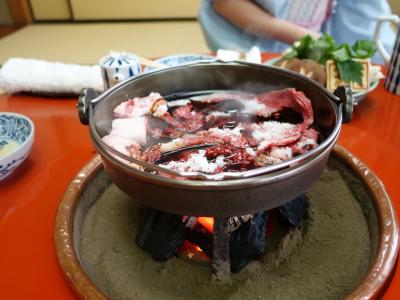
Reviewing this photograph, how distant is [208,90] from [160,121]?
24 centimetres

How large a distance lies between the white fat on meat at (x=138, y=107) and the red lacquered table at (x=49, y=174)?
1.40ft

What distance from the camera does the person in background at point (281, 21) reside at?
2.32 meters

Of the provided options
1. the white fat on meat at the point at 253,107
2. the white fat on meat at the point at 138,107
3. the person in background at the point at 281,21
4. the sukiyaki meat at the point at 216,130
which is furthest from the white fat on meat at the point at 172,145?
the person in background at the point at 281,21

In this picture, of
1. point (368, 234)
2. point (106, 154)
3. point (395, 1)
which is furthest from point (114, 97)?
point (395, 1)

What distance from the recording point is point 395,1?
5.42 meters

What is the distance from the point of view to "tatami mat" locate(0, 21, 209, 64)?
15.7 feet

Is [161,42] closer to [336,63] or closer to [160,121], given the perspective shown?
[336,63]

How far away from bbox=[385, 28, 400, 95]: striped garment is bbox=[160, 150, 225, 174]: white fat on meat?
125 cm

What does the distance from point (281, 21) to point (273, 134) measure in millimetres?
1464

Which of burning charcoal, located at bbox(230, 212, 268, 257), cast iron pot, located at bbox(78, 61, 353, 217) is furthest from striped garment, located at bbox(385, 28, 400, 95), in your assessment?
burning charcoal, located at bbox(230, 212, 268, 257)

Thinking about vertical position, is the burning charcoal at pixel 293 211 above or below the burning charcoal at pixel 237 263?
above

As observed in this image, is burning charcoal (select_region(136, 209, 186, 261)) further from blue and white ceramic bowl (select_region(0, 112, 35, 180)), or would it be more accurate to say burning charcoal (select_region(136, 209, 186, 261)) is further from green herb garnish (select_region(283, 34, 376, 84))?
green herb garnish (select_region(283, 34, 376, 84))

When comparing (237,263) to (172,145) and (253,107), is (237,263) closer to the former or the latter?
(172,145)

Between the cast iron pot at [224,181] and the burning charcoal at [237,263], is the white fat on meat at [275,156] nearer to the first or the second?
the cast iron pot at [224,181]
